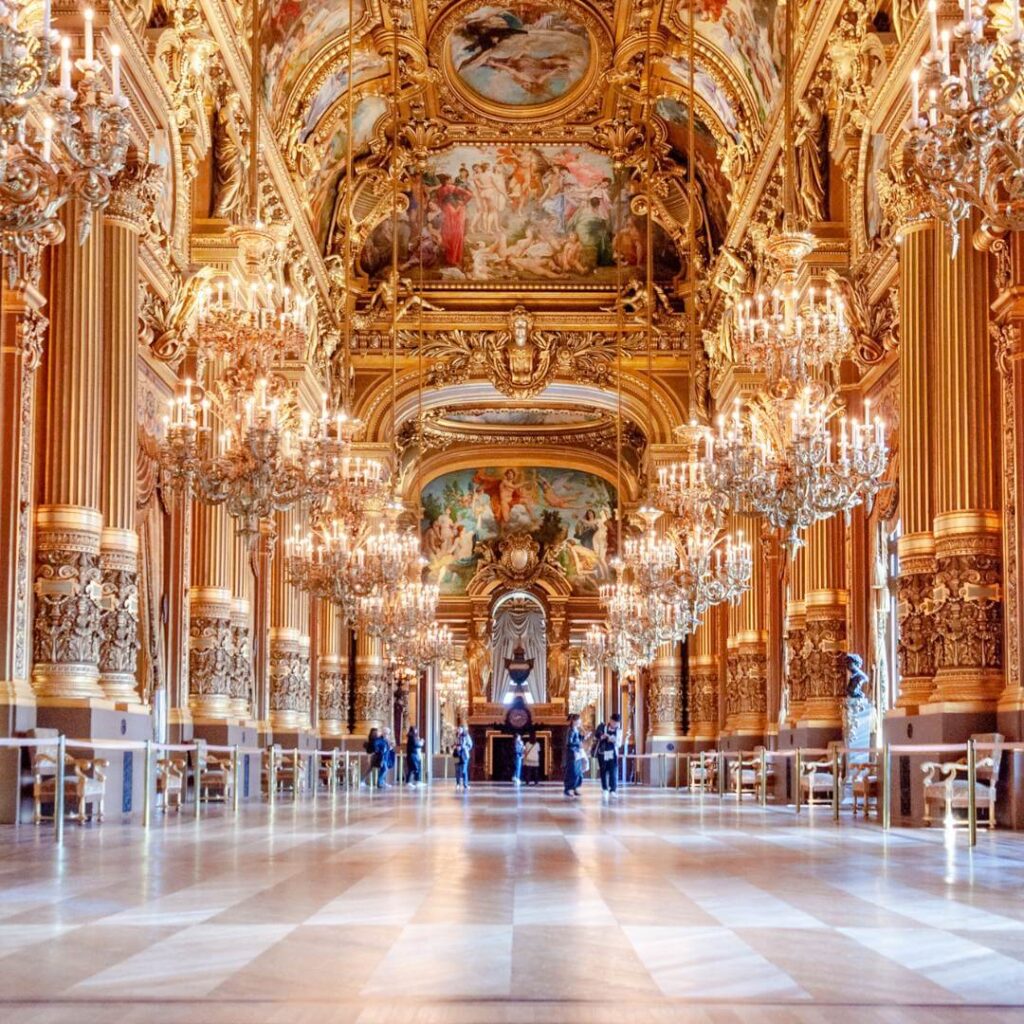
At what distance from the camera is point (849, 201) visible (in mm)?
22453

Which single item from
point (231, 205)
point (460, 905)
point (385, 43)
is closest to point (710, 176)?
point (385, 43)

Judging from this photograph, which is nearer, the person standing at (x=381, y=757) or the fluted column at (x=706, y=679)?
the person standing at (x=381, y=757)

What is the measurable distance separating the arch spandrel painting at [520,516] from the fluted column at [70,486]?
3136 centimetres

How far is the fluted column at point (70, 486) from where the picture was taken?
50.8 ft

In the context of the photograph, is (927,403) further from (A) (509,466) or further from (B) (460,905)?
(A) (509,466)

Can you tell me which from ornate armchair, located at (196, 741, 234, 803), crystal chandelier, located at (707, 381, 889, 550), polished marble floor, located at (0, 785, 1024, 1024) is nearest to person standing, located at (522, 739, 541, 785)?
ornate armchair, located at (196, 741, 234, 803)

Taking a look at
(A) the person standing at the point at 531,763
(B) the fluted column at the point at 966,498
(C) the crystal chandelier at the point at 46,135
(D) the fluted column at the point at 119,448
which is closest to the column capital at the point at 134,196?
(D) the fluted column at the point at 119,448

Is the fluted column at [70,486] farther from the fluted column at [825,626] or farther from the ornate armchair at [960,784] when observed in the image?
the fluted column at [825,626]

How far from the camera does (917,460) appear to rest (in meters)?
16.7

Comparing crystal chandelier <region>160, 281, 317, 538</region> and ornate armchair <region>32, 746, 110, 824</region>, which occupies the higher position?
crystal chandelier <region>160, 281, 317, 538</region>

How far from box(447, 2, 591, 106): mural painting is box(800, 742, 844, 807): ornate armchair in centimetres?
1289

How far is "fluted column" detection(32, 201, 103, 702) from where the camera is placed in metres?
15.5

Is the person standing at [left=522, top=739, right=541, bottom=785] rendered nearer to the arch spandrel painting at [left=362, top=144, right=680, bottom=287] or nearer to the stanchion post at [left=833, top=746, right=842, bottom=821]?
the arch spandrel painting at [left=362, top=144, right=680, bottom=287]

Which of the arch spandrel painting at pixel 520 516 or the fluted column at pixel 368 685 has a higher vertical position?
the arch spandrel painting at pixel 520 516
